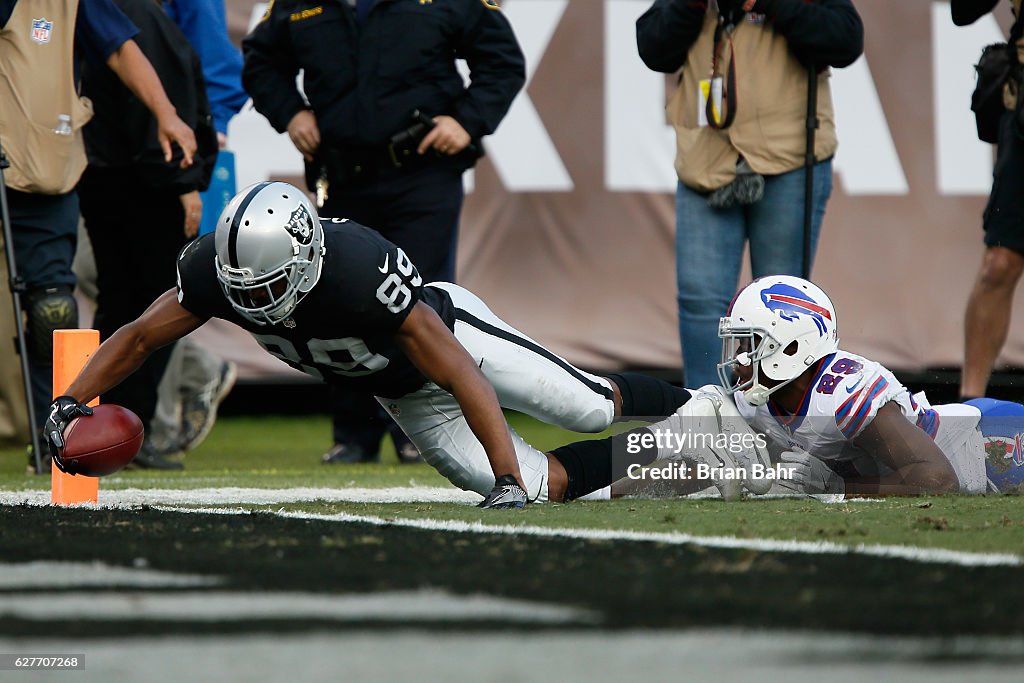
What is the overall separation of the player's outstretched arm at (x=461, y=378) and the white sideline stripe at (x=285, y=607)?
4.22 feet

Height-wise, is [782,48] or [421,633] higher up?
[782,48]

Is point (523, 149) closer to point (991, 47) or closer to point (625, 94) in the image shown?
point (625, 94)

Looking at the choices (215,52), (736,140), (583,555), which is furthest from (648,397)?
(215,52)

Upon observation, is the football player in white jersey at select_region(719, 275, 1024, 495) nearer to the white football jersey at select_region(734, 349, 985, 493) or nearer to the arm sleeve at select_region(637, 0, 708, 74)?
the white football jersey at select_region(734, 349, 985, 493)

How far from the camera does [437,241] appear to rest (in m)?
5.23

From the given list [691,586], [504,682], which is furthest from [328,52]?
[504,682]

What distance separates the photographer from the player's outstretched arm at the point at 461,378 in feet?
11.2

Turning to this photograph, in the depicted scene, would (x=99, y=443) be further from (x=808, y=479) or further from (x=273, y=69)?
(x=273, y=69)

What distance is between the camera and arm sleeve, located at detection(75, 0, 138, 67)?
4.97 meters

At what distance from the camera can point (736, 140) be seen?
490cm

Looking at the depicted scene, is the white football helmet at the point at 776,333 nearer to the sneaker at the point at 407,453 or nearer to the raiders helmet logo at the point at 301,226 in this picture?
the raiders helmet logo at the point at 301,226

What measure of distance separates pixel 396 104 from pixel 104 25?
98cm

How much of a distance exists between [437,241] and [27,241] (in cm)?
134

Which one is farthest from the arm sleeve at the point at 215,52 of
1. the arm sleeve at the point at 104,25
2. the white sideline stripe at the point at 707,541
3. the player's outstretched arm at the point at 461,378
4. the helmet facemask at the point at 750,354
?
the white sideline stripe at the point at 707,541
